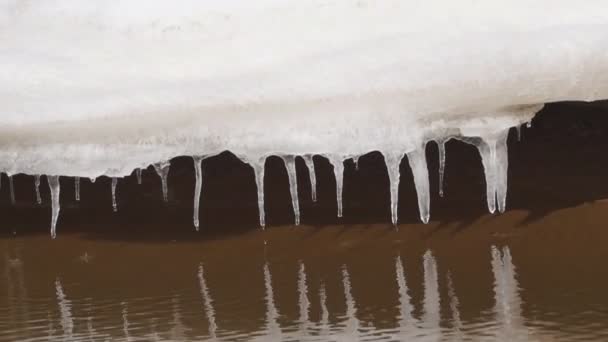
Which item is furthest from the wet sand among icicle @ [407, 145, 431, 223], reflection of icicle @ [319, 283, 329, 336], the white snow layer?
the white snow layer

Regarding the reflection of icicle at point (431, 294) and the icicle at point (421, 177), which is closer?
the reflection of icicle at point (431, 294)

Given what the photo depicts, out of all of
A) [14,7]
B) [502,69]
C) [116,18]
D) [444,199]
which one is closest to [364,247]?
[444,199]

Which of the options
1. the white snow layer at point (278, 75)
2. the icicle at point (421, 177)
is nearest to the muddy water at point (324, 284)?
the icicle at point (421, 177)

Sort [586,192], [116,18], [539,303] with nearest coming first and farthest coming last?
1. [539,303]
2. [116,18]
3. [586,192]

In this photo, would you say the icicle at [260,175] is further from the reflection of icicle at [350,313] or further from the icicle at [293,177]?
the reflection of icicle at [350,313]

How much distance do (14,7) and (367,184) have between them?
1281 millimetres

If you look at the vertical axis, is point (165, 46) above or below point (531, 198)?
above

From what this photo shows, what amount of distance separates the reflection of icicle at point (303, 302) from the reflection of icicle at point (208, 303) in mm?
198

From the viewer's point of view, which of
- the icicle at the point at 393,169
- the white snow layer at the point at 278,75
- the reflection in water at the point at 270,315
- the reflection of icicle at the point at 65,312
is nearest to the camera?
the reflection in water at the point at 270,315

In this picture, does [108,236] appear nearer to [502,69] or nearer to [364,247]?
[364,247]

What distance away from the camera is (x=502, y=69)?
306 cm

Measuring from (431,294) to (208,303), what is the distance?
0.55 metres

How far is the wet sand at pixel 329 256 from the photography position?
2.63m

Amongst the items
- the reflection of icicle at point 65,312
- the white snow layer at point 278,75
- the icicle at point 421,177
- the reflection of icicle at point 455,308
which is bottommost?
the reflection of icicle at point 455,308
